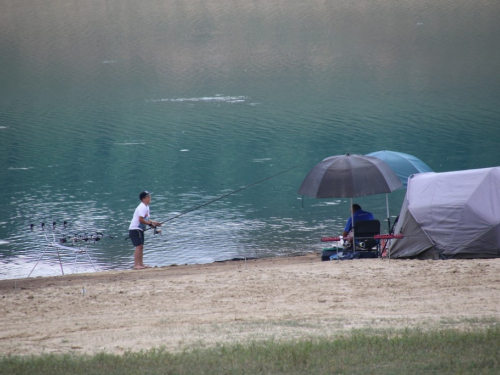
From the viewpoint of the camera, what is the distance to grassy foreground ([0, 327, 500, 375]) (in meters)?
7.03

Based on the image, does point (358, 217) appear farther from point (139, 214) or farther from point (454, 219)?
point (139, 214)

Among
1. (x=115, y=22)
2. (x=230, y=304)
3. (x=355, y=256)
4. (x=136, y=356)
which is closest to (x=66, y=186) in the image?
(x=355, y=256)

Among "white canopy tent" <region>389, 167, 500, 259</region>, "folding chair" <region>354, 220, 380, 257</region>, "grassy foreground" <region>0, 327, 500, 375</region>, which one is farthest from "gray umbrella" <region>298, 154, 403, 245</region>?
"grassy foreground" <region>0, 327, 500, 375</region>

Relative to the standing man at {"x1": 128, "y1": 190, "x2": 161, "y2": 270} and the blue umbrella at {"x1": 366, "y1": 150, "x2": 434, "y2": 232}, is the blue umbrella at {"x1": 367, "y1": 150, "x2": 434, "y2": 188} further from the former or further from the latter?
the standing man at {"x1": 128, "y1": 190, "x2": 161, "y2": 270}

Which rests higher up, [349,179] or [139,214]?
[349,179]

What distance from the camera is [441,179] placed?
46.8 feet

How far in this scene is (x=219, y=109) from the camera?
2044 inches

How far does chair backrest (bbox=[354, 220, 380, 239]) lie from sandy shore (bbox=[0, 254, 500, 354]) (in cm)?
86

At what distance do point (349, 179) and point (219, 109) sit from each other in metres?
38.5

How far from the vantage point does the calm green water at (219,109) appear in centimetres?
2308

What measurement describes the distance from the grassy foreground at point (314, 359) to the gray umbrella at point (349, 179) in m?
5.95

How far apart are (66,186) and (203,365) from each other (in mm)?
24151

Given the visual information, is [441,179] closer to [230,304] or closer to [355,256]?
[355,256]

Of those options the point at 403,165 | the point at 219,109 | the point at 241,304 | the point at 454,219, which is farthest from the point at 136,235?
the point at 219,109
